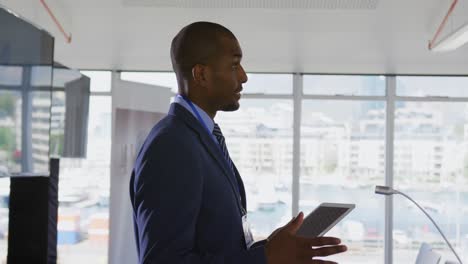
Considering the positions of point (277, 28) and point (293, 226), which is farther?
point (277, 28)

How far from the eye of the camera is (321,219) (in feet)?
4.21

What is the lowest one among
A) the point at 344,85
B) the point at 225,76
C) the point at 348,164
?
the point at 348,164

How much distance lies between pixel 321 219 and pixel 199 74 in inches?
16.3

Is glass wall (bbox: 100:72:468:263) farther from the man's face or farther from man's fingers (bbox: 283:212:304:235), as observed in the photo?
man's fingers (bbox: 283:212:304:235)

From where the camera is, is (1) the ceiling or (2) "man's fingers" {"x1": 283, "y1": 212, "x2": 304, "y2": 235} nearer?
(2) "man's fingers" {"x1": 283, "y1": 212, "x2": 304, "y2": 235}

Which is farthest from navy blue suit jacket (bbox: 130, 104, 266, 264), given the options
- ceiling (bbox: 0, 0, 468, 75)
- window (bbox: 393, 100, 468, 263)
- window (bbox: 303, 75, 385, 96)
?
window (bbox: 393, 100, 468, 263)

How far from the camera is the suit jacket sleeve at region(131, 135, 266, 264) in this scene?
40.7 inches

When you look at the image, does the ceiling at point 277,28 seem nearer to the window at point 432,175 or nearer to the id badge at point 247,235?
the window at point 432,175

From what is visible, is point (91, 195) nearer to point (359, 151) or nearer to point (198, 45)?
point (359, 151)

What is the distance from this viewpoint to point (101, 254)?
24.7 ft

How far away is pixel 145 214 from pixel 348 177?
6557 mm

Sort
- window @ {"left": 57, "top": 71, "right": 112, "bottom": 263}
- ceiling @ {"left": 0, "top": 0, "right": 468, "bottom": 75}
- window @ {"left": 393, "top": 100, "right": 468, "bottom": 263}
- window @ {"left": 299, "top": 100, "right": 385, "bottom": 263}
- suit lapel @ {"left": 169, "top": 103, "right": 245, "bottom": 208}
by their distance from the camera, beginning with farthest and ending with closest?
window @ {"left": 57, "top": 71, "right": 112, "bottom": 263}, window @ {"left": 299, "top": 100, "right": 385, "bottom": 263}, window @ {"left": 393, "top": 100, "right": 468, "bottom": 263}, ceiling @ {"left": 0, "top": 0, "right": 468, "bottom": 75}, suit lapel @ {"left": 169, "top": 103, "right": 245, "bottom": 208}

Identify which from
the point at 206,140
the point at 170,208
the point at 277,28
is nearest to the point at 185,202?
the point at 170,208

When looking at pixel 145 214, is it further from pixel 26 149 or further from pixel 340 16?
pixel 340 16
